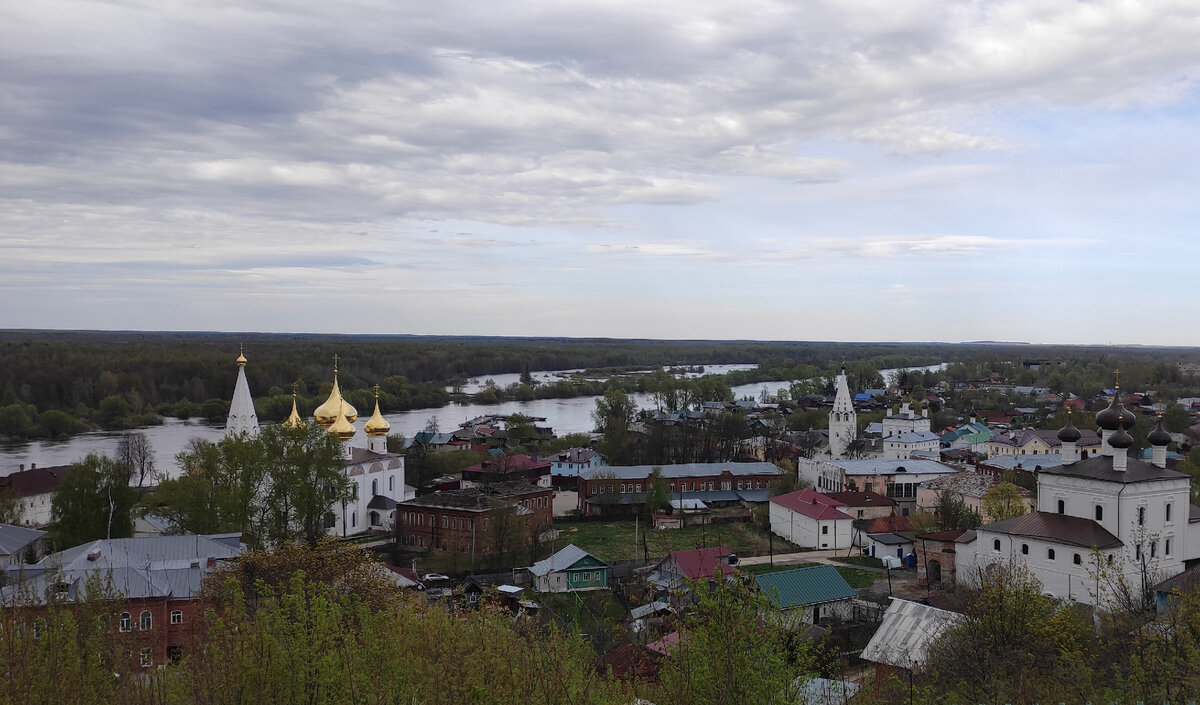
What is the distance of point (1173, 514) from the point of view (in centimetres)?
1775

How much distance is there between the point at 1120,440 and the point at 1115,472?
24.2 inches

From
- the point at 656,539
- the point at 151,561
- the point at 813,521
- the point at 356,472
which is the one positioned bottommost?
the point at 656,539

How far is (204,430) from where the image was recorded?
48.3m

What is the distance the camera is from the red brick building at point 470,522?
21438mm

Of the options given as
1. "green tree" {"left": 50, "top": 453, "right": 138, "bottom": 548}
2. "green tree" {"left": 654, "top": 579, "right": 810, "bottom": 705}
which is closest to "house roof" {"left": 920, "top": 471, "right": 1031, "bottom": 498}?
"green tree" {"left": 654, "top": 579, "right": 810, "bottom": 705}

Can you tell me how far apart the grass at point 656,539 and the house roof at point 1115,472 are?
25.9ft

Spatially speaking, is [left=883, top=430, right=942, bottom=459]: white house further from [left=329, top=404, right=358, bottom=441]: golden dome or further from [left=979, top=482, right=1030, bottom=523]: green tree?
[left=329, top=404, right=358, bottom=441]: golden dome

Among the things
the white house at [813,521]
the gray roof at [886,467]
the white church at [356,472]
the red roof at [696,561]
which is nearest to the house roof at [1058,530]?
Answer: the red roof at [696,561]

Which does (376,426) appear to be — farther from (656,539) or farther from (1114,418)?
(1114,418)

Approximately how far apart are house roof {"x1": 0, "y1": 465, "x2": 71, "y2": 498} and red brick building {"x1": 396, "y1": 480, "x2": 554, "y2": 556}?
1173 cm

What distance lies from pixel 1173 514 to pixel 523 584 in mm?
12889

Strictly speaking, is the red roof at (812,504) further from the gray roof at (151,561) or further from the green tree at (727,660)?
the green tree at (727,660)

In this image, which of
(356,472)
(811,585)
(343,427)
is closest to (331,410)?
(343,427)

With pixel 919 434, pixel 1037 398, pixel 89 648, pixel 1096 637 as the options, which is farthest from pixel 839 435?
pixel 1037 398
